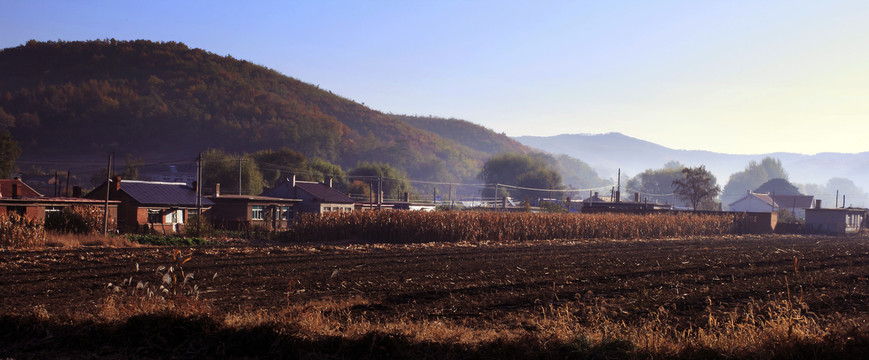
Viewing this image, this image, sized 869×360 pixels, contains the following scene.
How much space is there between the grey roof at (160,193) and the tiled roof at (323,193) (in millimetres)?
11305

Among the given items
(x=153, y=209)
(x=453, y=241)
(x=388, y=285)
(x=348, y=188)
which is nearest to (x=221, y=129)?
(x=348, y=188)

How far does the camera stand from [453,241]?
4400 centimetres

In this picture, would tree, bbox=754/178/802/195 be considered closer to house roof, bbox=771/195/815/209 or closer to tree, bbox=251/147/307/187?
house roof, bbox=771/195/815/209

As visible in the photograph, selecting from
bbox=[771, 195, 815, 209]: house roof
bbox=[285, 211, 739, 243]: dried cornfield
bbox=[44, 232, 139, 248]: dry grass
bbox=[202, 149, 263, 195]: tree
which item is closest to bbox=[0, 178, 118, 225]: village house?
bbox=[44, 232, 139, 248]: dry grass

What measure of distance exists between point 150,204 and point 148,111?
116m

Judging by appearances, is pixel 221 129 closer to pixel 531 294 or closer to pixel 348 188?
pixel 348 188

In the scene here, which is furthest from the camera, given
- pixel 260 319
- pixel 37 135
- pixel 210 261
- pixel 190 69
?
pixel 190 69

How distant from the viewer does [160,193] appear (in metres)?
50.2

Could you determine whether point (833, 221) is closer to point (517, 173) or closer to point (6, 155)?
point (517, 173)

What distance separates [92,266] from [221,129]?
137 meters

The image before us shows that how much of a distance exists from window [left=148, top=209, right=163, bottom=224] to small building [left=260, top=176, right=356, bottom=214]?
1482 cm

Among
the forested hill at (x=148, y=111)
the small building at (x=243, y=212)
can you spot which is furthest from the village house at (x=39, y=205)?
the forested hill at (x=148, y=111)

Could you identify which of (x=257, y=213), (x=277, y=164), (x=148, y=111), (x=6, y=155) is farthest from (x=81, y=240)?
(x=148, y=111)

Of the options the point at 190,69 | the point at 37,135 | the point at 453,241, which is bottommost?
the point at 453,241
